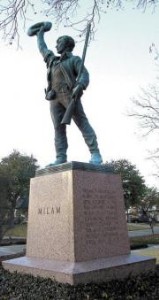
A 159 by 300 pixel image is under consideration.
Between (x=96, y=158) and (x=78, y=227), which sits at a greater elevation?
(x=96, y=158)

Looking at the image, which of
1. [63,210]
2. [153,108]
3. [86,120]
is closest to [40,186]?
[63,210]

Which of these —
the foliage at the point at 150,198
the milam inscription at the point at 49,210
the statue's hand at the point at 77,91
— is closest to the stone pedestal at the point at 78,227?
the milam inscription at the point at 49,210

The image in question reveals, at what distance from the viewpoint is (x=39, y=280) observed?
20.3ft

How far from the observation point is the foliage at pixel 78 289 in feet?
18.2

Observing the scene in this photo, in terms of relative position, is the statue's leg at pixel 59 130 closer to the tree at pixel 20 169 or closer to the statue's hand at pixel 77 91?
the statue's hand at pixel 77 91

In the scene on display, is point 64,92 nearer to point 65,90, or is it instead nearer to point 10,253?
point 65,90

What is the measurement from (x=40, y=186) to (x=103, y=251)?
1.58 metres

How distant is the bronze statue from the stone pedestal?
1.91ft

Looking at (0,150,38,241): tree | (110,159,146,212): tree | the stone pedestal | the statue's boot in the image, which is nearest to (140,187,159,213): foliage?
(110,159,146,212): tree

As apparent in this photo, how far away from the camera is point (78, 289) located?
561 cm

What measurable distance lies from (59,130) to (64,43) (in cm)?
158

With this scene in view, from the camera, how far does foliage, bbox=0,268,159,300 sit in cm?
554

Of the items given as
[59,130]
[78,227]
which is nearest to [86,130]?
[59,130]

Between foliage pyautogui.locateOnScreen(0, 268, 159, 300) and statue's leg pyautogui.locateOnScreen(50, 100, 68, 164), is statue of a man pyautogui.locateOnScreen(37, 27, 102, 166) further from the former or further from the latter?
foliage pyautogui.locateOnScreen(0, 268, 159, 300)
